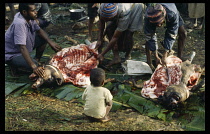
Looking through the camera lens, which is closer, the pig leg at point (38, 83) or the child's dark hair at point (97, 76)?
the child's dark hair at point (97, 76)

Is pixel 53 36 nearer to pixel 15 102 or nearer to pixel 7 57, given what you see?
pixel 7 57

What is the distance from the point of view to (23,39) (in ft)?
15.7

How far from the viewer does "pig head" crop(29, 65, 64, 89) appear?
4.68 meters

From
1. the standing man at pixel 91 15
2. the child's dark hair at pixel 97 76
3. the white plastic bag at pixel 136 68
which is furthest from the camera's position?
the standing man at pixel 91 15

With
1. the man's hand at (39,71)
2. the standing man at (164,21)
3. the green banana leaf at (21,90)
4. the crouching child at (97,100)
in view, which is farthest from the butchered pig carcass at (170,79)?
the green banana leaf at (21,90)

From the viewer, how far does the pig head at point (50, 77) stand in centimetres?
468

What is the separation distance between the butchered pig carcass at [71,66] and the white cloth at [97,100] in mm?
1265

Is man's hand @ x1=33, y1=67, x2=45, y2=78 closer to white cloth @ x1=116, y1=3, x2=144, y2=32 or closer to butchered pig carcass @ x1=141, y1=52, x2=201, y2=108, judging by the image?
white cloth @ x1=116, y1=3, x2=144, y2=32

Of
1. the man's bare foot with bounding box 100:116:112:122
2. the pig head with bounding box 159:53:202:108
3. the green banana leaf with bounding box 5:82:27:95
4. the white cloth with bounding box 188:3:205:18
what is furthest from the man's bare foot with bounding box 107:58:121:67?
the white cloth with bounding box 188:3:205:18

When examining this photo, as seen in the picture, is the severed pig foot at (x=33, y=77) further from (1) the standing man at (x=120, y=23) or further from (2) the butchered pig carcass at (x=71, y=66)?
(1) the standing man at (x=120, y=23)

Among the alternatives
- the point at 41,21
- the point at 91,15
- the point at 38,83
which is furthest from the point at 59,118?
the point at 91,15

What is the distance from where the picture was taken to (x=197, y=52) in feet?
20.5

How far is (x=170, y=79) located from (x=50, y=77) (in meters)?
2.18

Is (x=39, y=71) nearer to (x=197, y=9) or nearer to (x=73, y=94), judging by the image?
(x=73, y=94)
